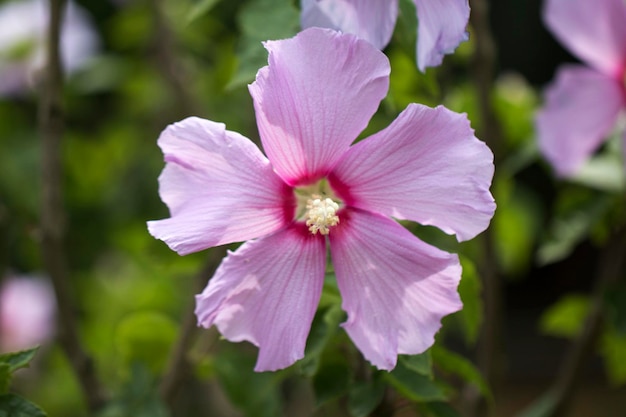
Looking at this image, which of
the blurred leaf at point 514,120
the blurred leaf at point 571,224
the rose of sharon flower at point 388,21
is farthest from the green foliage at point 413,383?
the blurred leaf at point 514,120

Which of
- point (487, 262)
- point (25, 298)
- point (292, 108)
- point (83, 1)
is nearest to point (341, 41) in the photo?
point (292, 108)

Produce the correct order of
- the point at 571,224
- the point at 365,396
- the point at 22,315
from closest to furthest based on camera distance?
the point at 365,396
the point at 571,224
the point at 22,315

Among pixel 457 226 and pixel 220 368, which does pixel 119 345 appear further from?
pixel 457 226

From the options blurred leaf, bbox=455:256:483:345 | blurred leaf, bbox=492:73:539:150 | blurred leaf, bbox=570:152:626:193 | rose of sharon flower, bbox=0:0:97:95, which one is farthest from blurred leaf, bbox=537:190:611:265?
rose of sharon flower, bbox=0:0:97:95

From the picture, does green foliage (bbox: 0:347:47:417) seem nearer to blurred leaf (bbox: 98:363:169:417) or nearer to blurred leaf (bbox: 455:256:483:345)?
blurred leaf (bbox: 98:363:169:417)

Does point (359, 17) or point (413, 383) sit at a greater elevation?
point (359, 17)

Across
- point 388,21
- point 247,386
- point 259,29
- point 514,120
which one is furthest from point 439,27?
point 514,120

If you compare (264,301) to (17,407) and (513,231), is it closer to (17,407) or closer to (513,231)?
(17,407)
